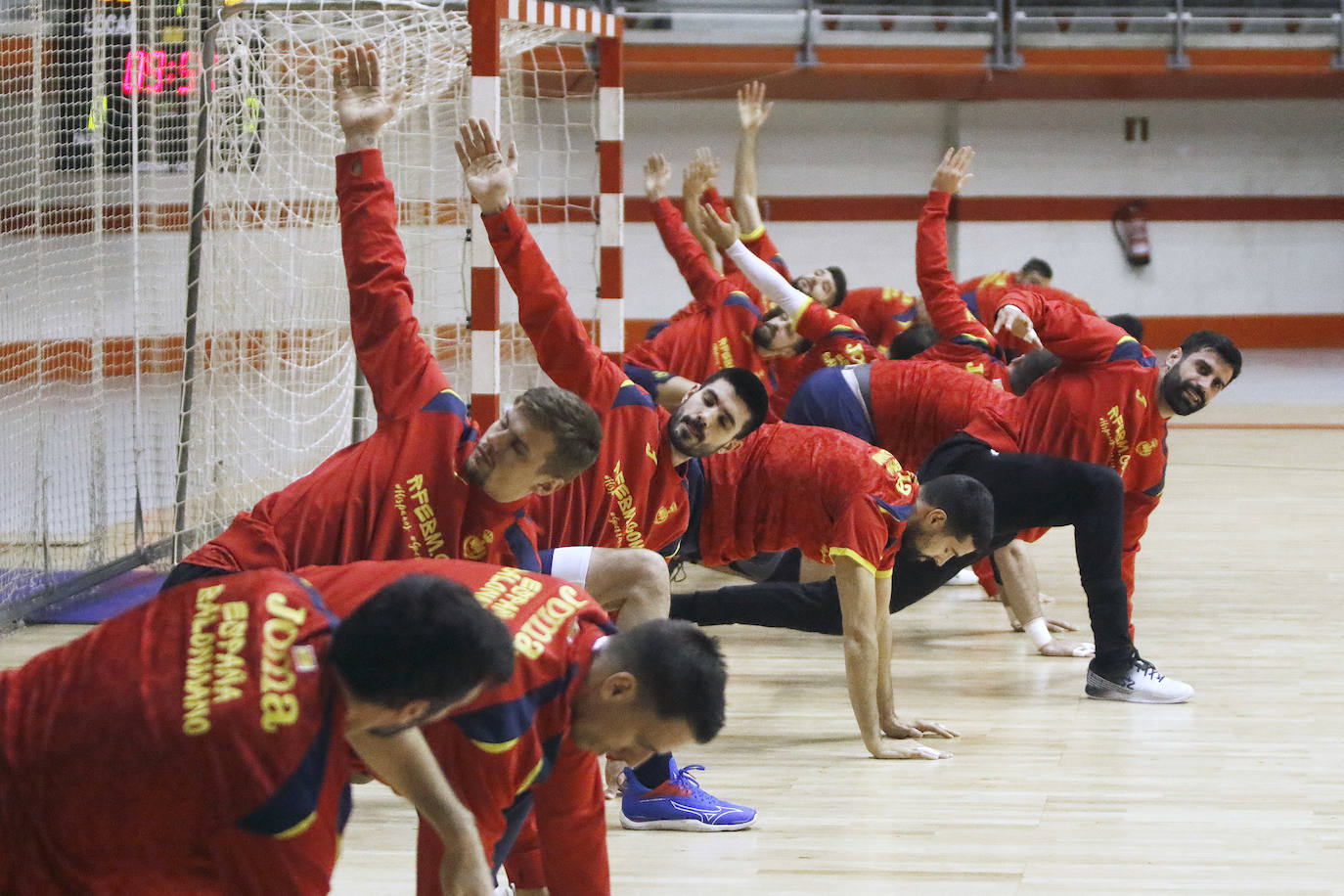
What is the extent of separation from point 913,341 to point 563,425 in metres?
3.66

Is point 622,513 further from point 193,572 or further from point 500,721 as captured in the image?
point 500,721

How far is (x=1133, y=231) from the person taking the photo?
14109 millimetres

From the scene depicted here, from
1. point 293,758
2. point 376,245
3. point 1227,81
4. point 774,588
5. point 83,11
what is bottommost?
point 774,588

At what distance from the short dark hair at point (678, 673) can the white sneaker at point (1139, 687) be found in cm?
273

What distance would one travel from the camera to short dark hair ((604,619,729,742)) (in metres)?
2.13

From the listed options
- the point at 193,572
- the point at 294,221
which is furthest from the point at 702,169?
the point at 193,572

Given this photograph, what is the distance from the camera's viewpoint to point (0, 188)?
5.32m

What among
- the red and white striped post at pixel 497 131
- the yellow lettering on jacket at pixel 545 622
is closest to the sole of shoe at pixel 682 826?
the yellow lettering on jacket at pixel 545 622

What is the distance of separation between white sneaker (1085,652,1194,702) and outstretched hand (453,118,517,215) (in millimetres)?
2396

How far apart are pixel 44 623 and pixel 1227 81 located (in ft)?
36.8

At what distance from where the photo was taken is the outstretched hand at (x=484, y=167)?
362cm

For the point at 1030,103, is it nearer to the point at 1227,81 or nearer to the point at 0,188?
the point at 1227,81

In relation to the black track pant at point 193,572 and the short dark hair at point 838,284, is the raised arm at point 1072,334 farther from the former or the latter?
the black track pant at point 193,572

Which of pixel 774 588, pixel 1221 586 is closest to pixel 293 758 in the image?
pixel 774 588
